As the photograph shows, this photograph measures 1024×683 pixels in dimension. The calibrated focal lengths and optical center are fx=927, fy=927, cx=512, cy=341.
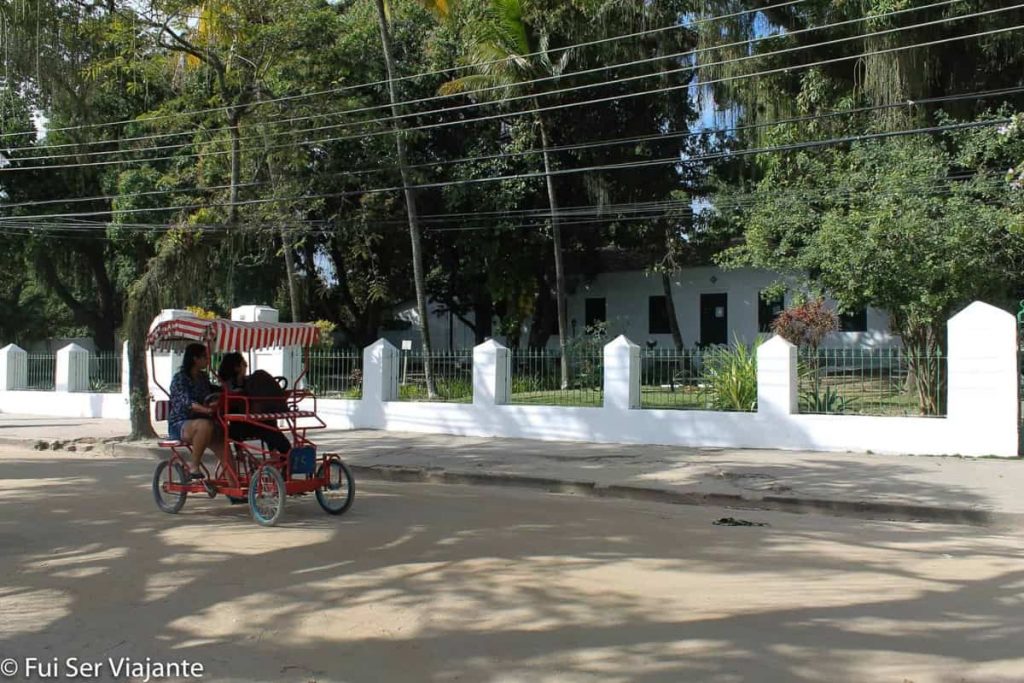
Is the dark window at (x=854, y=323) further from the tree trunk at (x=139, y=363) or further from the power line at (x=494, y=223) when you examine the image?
the tree trunk at (x=139, y=363)

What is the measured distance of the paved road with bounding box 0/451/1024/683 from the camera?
511cm

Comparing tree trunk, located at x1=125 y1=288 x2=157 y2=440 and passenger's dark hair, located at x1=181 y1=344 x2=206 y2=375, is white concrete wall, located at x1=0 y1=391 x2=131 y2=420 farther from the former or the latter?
passenger's dark hair, located at x1=181 y1=344 x2=206 y2=375

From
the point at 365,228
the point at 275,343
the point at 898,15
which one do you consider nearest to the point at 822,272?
the point at 898,15

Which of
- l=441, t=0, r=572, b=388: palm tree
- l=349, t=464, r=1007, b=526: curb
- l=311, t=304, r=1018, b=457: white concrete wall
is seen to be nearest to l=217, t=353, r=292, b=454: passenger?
l=349, t=464, r=1007, b=526: curb

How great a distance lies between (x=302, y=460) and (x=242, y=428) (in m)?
0.73

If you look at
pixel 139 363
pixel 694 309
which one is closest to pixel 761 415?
pixel 139 363

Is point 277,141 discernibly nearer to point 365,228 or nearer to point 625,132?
point 365,228

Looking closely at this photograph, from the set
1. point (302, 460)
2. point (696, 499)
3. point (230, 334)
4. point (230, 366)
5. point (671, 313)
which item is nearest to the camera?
point (302, 460)

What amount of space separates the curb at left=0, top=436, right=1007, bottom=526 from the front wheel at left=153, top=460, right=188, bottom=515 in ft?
14.2

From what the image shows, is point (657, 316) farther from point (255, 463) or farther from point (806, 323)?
point (255, 463)

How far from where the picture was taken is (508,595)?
20.9ft

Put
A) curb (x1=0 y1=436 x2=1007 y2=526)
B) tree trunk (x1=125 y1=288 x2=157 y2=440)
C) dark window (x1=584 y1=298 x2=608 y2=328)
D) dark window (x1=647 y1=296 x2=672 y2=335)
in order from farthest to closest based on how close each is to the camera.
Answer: dark window (x1=584 y1=298 x2=608 y2=328), dark window (x1=647 y1=296 x2=672 y2=335), tree trunk (x1=125 y1=288 x2=157 y2=440), curb (x1=0 y1=436 x2=1007 y2=526)

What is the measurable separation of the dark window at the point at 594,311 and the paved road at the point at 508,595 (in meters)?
25.4

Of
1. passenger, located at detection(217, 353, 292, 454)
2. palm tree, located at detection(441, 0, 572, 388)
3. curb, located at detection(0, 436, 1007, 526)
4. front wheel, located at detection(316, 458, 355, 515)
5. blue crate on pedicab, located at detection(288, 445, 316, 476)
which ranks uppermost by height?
A: palm tree, located at detection(441, 0, 572, 388)
